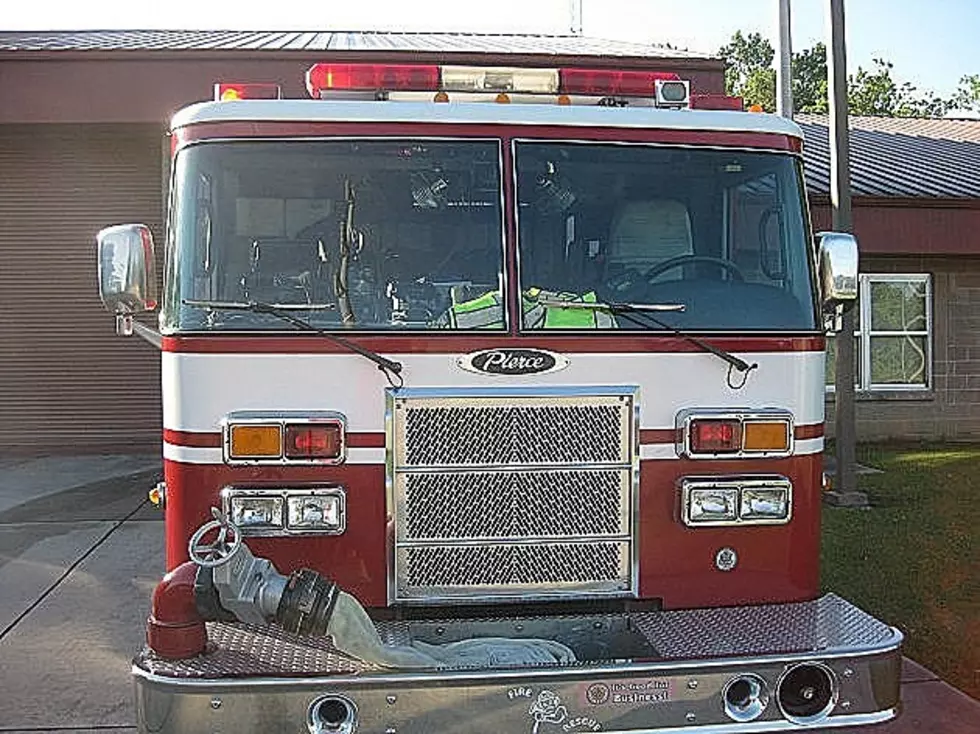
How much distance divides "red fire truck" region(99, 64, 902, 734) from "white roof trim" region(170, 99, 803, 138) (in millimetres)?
10

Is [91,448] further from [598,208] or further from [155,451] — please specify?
[598,208]

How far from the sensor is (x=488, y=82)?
14.4ft

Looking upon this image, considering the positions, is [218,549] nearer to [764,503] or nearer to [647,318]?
[647,318]

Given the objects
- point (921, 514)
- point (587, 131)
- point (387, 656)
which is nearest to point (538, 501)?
point (387, 656)

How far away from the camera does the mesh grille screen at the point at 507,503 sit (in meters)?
3.95

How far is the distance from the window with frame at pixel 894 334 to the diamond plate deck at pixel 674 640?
10090 mm

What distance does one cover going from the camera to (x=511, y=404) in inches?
156

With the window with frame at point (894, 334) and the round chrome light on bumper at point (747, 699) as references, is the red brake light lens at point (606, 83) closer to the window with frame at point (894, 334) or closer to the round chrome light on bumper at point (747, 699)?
the round chrome light on bumper at point (747, 699)

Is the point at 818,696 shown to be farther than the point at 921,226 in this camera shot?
No

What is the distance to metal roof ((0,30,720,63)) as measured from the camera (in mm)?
12523

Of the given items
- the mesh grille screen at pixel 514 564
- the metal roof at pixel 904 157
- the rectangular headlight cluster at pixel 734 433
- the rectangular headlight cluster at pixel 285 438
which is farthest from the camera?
the metal roof at pixel 904 157

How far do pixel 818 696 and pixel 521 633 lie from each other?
0.99m

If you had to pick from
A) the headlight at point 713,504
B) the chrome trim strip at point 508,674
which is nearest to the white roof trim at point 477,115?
the headlight at point 713,504

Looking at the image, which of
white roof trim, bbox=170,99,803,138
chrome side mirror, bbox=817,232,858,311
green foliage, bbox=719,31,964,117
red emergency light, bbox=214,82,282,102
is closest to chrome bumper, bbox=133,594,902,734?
chrome side mirror, bbox=817,232,858,311
